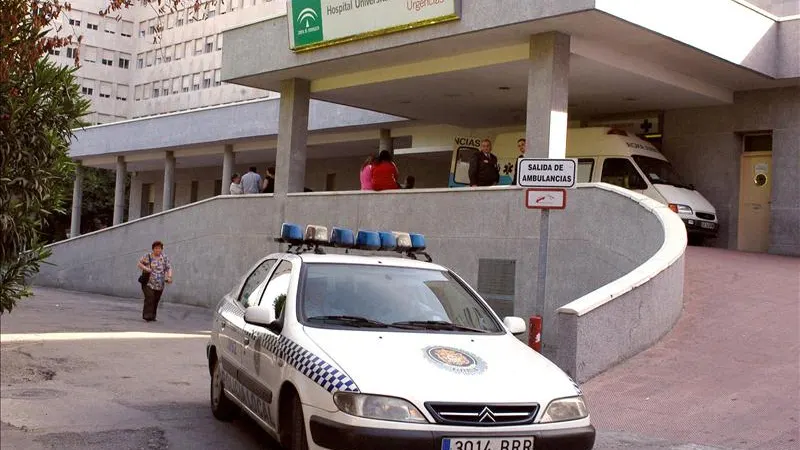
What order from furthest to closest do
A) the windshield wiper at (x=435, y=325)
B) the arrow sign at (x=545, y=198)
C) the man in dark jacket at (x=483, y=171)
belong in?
the man in dark jacket at (x=483, y=171) < the arrow sign at (x=545, y=198) < the windshield wiper at (x=435, y=325)

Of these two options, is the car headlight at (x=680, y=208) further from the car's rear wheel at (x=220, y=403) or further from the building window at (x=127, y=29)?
the building window at (x=127, y=29)

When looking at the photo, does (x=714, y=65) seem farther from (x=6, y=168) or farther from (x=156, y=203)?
(x=156, y=203)

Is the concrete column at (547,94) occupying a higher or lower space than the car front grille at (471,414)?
higher


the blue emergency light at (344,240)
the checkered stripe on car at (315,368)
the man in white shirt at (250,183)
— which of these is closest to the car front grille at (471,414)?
the checkered stripe on car at (315,368)

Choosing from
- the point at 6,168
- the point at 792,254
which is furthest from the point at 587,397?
the point at 792,254

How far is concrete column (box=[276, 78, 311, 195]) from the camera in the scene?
2159 cm

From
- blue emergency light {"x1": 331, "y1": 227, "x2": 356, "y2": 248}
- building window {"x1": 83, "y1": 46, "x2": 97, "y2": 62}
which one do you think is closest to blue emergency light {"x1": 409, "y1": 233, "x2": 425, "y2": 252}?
blue emergency light {"x1": 331, "y1": 227, "x2": 356, "y2": 248}

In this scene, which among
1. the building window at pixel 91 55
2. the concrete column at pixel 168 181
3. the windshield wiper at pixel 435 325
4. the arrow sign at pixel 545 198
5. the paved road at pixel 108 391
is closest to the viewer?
the paved road at pixel 108 391

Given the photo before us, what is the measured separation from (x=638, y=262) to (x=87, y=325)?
9610 mm

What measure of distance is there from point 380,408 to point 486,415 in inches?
24.4

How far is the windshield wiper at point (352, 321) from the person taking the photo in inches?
252

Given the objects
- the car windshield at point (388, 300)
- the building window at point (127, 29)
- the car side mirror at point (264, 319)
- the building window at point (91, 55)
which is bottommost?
the car side mirror at point (264, 319)

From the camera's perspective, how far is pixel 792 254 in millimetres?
19125

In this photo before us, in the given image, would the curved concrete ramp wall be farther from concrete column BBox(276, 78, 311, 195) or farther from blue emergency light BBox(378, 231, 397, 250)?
blue emergency light BBox(378, 231, 397, 250)
